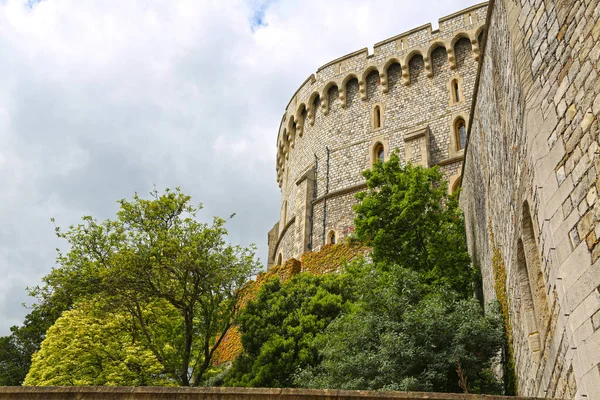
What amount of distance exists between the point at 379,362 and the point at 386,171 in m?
8.01

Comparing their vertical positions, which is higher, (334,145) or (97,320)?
(334,145)

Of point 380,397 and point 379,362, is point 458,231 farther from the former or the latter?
point 380,397

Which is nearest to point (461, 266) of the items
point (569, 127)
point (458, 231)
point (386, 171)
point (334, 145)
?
point (458, 231)

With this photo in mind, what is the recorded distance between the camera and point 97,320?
58.9 ft

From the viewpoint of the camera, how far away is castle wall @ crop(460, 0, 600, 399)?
182 inches

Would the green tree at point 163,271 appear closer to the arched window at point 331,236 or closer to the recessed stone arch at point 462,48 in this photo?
the arched window at point 331,236

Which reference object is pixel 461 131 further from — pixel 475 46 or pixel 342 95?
pixel 342 95

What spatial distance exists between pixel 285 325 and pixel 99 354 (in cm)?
542

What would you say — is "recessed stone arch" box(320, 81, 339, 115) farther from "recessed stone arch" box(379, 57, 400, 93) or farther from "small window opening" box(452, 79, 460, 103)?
"small window opening" box(452, 79, 460, 103)

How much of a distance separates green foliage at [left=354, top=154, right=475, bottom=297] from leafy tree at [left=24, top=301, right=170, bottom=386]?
6861 millimetres

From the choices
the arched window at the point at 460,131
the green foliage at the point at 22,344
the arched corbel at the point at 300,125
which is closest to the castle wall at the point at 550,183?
the arched window at the point at 460,131

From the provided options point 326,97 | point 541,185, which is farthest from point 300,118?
point 541,185

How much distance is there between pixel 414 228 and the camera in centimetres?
1577

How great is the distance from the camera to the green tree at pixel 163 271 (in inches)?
640
